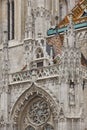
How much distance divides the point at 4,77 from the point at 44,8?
675cm

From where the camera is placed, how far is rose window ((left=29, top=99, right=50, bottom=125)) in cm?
2656

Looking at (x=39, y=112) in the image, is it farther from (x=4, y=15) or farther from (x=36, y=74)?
(x=4, y=15)

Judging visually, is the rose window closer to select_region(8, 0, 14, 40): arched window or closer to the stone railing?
the stone railing

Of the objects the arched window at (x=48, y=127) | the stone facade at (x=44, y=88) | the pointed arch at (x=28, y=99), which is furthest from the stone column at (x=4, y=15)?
the arched window at (x=48, y=127)

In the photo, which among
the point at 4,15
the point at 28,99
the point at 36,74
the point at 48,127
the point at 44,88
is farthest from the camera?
the point at 4,15

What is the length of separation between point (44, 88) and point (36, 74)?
1.00 m

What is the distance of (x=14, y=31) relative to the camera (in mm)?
35375

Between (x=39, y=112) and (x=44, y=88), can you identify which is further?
(x=39, y=112)

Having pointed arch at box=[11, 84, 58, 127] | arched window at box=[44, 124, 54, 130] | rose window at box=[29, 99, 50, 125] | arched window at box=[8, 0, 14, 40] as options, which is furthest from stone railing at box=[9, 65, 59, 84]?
arched window at box=[8, 0, 14, 40]

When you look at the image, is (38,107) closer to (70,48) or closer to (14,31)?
(70,48)

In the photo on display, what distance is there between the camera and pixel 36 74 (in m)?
26.7

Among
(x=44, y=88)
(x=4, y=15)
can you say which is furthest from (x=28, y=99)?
(x=4, y=15)

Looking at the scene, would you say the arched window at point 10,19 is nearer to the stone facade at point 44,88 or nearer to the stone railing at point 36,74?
the stone facade at point 44,88

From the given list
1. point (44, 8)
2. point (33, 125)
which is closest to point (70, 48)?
point (33, 125)
